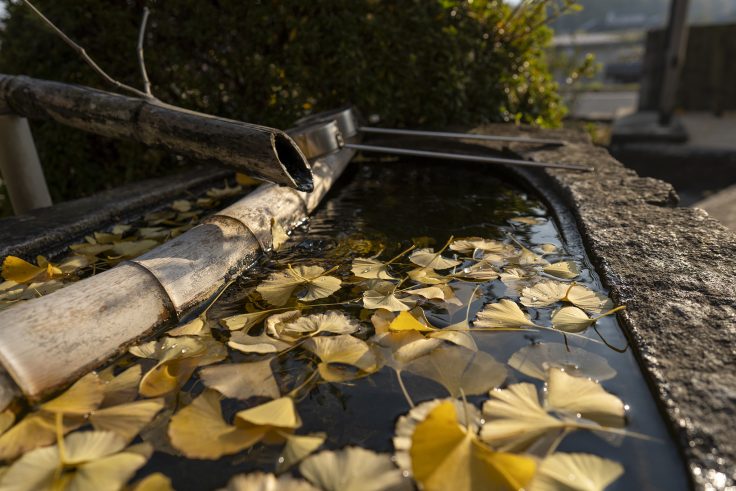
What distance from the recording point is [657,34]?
25.0ft

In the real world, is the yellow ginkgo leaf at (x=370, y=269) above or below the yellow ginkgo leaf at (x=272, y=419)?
below

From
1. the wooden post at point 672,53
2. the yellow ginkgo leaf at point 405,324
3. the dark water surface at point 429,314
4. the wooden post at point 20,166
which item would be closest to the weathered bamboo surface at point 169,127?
the wooden post at point 20,166

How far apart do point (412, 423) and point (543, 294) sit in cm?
61

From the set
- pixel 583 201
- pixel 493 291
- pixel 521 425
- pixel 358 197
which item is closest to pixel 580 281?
pixel 493 291

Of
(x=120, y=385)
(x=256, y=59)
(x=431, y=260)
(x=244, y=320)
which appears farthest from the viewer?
(x=256, y=59)

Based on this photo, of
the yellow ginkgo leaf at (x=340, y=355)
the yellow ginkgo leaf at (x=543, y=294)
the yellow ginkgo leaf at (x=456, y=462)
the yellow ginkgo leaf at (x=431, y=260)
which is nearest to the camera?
the yellow ginkgo leaf at (x=456, y=462)

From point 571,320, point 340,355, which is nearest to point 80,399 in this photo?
point 340,355

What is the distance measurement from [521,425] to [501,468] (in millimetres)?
143

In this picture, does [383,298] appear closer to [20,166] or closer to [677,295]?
[677,295]

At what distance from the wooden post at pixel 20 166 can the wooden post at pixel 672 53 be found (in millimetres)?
6893

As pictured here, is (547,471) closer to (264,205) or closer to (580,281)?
(580,281)

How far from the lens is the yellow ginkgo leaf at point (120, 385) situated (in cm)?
94

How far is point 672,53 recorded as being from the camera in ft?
20.5

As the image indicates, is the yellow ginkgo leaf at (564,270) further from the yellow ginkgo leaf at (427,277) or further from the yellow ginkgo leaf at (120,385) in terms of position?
the yellow ginkgo leaf at (120,385)
